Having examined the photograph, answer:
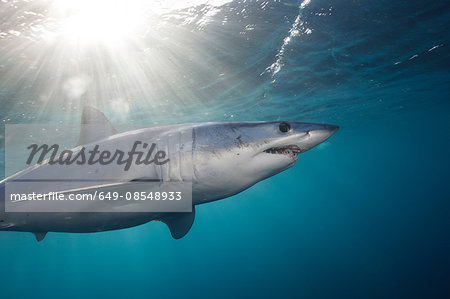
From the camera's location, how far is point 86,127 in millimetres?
3824

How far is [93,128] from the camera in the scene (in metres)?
3.79

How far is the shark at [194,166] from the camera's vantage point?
8.26ft

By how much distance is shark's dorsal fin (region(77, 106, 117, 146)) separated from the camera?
3742mm

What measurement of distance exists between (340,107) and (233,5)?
15797 millimetres

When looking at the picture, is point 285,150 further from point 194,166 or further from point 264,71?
point 264,71

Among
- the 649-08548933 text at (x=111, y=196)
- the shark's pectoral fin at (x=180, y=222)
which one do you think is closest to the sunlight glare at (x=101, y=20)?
the 649-08548933 text at (x=111, y=196)

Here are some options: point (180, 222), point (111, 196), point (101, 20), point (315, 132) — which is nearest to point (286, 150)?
point (315, 132)

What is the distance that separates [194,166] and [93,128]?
233 cm

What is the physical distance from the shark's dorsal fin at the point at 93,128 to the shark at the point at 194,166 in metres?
0.53

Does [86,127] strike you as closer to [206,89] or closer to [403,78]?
[206,89]

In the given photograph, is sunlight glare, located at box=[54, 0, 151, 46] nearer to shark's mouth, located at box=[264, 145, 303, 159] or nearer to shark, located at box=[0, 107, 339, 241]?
shark, located at box=[0, 107, 339, 241]

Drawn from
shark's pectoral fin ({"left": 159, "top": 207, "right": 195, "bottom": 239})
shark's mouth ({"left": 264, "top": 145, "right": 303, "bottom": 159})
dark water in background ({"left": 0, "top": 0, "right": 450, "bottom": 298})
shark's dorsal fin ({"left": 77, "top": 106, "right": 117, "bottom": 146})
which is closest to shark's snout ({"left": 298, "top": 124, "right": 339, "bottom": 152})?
shark's mouth ({"left": 264, "top": 145, "right": 303, "bottom": 159})

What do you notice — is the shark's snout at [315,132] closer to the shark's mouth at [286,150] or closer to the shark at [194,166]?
the shark at [194,166]

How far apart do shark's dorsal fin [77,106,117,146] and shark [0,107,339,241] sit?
20.7 inches
